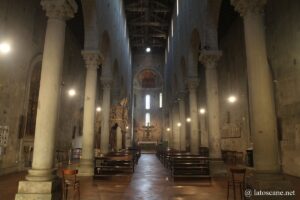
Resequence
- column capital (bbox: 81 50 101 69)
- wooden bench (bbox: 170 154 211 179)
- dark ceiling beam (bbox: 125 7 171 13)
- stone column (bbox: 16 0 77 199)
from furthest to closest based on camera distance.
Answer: dark ceiling beam (bbox: 125 7 171 13), column capital (bbox: 81 50 101 69), wooden bench (bbox: 170 154 211 179), stone column (bbox: 16 0 77 199)

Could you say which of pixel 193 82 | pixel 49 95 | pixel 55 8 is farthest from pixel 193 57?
pixel 49 95

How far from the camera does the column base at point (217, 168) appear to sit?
37.1ft

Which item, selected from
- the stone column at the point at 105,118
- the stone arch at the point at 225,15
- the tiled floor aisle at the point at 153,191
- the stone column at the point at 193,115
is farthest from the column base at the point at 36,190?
the stone arch at the point at 225,15

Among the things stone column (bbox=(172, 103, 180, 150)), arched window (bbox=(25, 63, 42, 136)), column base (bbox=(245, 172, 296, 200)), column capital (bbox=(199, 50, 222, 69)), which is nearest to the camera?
Result: column base (bbox=(245, 172, 296, 200))

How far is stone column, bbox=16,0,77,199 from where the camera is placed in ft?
19.8

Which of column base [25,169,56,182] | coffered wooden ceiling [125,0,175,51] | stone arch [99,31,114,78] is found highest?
coffered wooden ceiling [125,0,175,51]

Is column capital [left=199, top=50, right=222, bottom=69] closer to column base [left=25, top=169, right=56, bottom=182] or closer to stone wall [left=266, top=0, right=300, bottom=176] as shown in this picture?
stone wall [left=266, top=0, right=300, bottom=176]

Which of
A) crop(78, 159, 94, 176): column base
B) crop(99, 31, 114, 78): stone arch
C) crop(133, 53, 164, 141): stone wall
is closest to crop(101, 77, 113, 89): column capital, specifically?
crop(99, 31, 114, 78): stone arch

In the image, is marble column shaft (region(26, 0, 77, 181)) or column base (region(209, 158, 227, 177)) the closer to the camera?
marble column shaft (region(26, 0, 77, 181))

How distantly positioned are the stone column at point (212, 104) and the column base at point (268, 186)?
5451 millimetres

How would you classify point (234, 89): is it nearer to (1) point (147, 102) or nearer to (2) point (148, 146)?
(2) point (148, 146)

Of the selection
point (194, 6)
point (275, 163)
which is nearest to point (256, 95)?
point (275, 163)

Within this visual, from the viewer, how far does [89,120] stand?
11.7m

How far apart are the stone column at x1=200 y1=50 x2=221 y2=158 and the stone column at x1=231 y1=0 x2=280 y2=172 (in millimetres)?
5057
